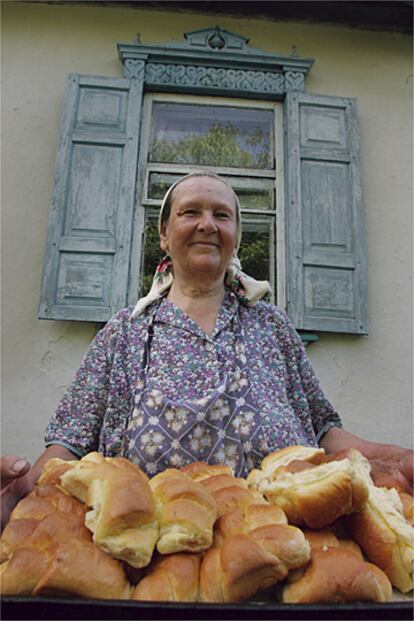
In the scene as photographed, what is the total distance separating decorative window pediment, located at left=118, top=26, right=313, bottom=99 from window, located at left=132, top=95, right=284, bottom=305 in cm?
12

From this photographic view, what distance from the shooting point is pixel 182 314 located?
1.68 m

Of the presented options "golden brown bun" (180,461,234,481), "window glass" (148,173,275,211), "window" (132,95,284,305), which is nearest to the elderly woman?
"golden brown bun" (180,461,234,481)

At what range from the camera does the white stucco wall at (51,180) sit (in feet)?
10.5

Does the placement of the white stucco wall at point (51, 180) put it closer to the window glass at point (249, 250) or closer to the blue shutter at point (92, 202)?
the blue shutter at point (92, 202)

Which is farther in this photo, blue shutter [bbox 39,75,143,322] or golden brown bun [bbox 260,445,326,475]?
blue shutter [bbox 39,75,143,322]

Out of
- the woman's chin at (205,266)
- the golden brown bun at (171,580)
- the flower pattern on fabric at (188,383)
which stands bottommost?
the golden brown bun at (171,580)

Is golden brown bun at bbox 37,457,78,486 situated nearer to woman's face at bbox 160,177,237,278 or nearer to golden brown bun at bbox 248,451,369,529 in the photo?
golden brown bun at bbox 248,451,369,529

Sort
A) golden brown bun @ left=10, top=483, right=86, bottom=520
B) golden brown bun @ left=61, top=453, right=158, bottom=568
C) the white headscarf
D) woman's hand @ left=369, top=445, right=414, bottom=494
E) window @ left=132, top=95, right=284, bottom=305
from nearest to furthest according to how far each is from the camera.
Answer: golden brown bun @ left=61, top=453, right=158, bottom=568 < golden brown bun @ left=10, top=483, right=86, bottom=520 < woman's hand @ left=369, top=445, right=414, bottom=494 < the white headscarf < window @ left=132, top=95, right=284, bottom=305

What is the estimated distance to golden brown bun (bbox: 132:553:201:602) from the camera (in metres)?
0.62

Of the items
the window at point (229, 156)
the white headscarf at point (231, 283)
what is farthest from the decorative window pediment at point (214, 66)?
the white headscarf at point (231, 283)

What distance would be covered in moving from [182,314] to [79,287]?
1700 mm

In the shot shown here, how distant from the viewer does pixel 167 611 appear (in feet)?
1.76

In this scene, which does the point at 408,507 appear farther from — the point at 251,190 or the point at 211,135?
the point at 211,135

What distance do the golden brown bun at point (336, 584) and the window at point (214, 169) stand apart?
2604 millimetres
